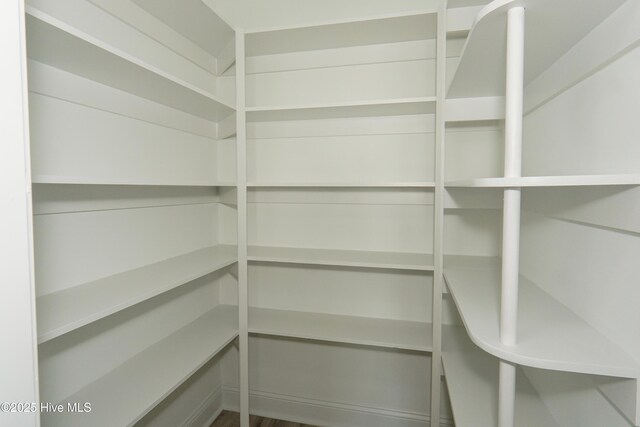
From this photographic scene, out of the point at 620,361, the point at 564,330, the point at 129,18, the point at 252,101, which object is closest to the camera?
the point at 620,361

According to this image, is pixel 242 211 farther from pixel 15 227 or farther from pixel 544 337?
pixel 544 337

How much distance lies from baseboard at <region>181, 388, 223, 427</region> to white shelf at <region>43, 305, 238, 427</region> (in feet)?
1.70

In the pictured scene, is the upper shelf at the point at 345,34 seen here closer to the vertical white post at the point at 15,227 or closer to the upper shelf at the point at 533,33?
the upper shelf at the point at 533,33

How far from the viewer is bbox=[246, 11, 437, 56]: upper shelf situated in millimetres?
1583

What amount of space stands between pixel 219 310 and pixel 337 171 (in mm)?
1165

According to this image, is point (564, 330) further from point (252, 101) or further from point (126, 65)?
point (252, 101)

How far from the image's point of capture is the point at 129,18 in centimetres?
145

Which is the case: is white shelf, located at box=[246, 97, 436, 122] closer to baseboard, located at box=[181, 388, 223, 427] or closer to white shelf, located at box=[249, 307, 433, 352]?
white shelf, located at box=[249, 307, 433, 352]

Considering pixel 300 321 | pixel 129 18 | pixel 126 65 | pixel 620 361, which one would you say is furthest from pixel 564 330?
pixel 129 18

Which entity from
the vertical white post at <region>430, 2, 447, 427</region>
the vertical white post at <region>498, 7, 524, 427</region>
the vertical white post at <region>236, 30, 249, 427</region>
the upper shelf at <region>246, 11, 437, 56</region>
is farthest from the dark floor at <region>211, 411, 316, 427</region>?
the upper shelf at <region>246, 11, 437, 56</region>

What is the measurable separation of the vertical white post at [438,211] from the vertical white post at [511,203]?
29.6 inches

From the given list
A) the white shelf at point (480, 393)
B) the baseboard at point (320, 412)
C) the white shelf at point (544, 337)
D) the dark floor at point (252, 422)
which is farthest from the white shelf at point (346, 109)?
the dark floor at point (252, 422)

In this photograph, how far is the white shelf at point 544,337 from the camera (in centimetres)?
73

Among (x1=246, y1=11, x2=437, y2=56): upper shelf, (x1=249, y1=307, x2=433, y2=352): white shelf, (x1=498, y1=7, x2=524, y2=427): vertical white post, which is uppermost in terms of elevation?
(x1=246, y1=11, x2=437, y2=56): upper shelf
